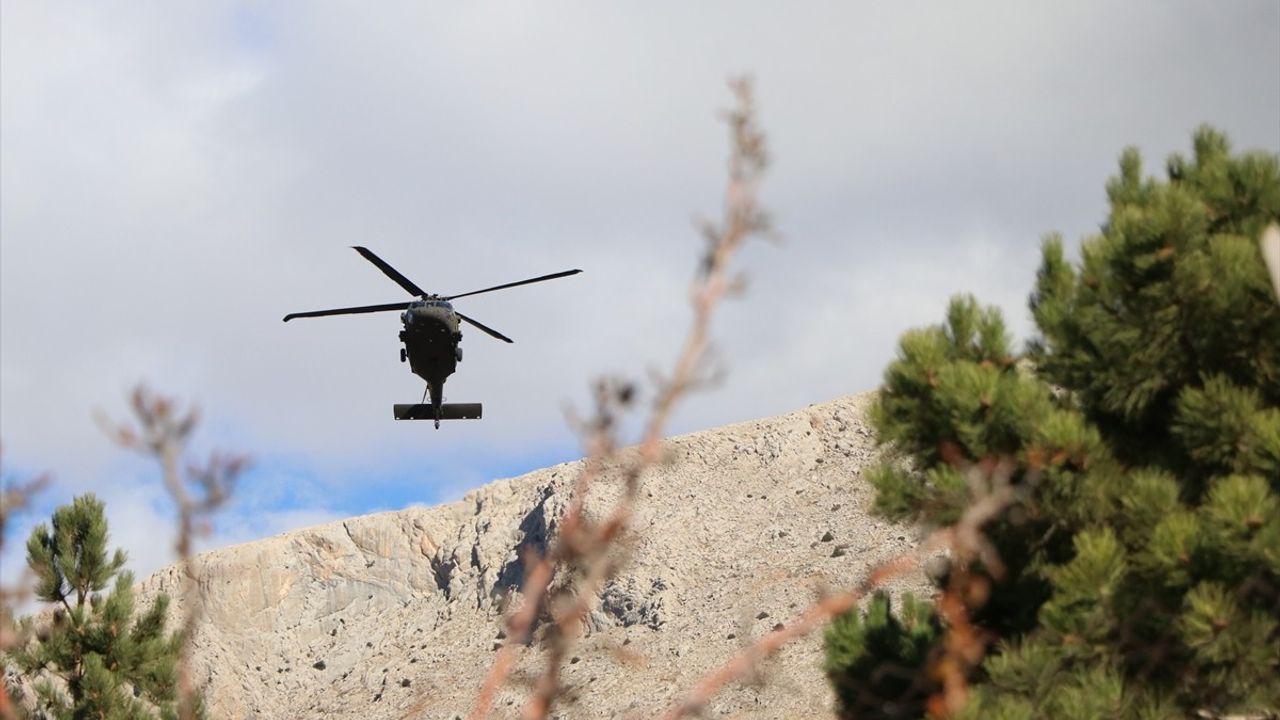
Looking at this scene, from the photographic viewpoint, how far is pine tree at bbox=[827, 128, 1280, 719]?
966 centimetres

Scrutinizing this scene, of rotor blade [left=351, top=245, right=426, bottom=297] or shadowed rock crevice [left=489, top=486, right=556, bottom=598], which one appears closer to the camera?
rotor blade [left=351, top=245, right=426, bottom=297]

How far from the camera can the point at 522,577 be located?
4950 cm

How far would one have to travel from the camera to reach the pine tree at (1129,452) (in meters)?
9.66

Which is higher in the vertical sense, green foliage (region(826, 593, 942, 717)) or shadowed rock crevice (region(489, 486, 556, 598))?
shadowed rock crevice (region(489, 486, 556, 598))

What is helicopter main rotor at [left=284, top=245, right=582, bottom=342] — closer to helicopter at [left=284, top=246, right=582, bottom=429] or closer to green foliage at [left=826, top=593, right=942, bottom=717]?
helicopter at [left=284, top=246, right=582, bottom=429]

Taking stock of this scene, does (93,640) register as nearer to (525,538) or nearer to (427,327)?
(427,327)

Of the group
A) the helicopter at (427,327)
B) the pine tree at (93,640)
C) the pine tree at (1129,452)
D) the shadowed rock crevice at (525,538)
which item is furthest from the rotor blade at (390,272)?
the shadowed rock crevice at (525,538)

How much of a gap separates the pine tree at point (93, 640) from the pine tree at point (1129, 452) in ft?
39.5

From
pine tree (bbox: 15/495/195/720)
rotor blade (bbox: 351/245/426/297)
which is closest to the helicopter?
rotor blade (bbox: 351/245/426/297)

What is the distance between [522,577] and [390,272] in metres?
24.6

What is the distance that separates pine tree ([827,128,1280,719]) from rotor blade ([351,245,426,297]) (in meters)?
15.8

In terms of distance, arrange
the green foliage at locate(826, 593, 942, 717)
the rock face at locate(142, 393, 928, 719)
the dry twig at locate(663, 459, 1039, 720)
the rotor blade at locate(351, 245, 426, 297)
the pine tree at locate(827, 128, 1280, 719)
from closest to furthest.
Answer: the dry twig at locate(663, 459, 1039, 720) < the pine tree at locate(827, 128, 1280, 719) < the green foliage at locate(826, 593, 942, 717) < the rotor blade at locate(351, 245, 426, 297) < the rock face at locate(142, 393, 928, 719)

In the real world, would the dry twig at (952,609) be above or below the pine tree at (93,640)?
below

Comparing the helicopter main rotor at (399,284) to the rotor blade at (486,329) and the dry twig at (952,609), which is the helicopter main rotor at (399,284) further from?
the dry twig at (952,609)
